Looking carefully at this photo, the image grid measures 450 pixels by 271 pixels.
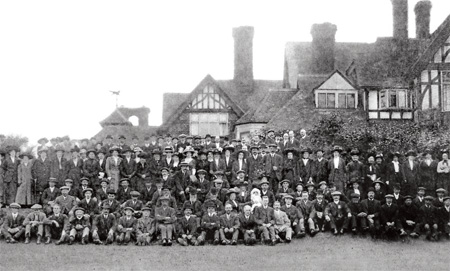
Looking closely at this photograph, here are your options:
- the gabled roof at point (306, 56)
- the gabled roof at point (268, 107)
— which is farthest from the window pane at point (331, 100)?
the gabled roof at point (306, 56)

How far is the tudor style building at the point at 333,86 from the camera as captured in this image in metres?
31.0

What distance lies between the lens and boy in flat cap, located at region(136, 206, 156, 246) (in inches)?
628

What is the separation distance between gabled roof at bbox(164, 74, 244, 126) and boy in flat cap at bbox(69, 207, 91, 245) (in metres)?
22.0

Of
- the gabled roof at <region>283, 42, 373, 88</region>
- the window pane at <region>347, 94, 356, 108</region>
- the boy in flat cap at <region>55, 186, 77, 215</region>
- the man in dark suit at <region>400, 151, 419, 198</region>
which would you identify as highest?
the gabled roof at <region>283, 42, 373, 88</region>

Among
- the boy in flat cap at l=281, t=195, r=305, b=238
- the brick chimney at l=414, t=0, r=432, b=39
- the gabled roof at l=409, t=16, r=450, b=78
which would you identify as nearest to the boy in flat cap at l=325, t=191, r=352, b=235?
the boy in flat cap at l=281, t=195, r=305, b=238

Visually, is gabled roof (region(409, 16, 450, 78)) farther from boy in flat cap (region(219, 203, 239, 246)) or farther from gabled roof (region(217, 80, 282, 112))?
boy in flat cap (region(219, 203, 239, 246))

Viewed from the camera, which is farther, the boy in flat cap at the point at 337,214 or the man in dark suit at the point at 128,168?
the man in dark suit at the point at 128,168

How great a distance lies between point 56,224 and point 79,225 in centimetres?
58

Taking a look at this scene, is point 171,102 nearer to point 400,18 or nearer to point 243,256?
point 400,18

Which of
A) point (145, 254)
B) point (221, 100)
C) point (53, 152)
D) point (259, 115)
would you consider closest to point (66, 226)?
point (145, 254)

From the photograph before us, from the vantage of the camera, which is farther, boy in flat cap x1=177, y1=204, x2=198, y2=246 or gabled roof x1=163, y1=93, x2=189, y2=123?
gabled roof x1=163, y1=93, x2=189, y2=123

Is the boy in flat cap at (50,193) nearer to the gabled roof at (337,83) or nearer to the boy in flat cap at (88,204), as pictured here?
the boy in flat cap at (88,204)

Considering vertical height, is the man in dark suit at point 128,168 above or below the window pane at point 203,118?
below

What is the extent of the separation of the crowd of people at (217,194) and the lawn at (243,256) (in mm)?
479
